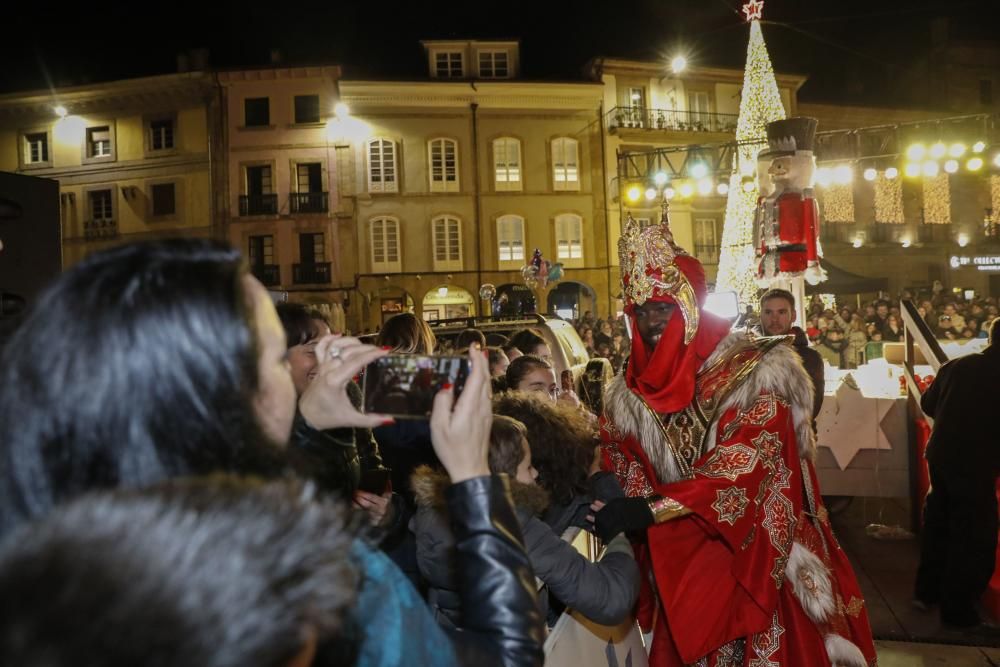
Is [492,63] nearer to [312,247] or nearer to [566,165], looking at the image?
[566,165]

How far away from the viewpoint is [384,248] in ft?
105

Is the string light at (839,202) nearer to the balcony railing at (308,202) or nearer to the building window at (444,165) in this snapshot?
the building window at (444,165)

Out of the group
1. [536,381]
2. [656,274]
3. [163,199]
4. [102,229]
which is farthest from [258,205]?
[656,274]

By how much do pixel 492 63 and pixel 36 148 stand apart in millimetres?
20363

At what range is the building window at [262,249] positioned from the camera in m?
32.2

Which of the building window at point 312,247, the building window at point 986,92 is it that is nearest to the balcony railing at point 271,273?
the building window at point 312,247

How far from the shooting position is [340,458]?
2410 millimetres

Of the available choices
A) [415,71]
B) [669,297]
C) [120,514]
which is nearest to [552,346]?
[669,297]

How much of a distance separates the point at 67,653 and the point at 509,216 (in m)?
32.1

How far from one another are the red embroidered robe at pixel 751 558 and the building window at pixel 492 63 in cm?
3139

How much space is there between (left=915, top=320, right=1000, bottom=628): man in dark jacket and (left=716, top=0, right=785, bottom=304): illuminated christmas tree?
28.3ft

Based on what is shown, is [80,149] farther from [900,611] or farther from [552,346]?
[900,611]

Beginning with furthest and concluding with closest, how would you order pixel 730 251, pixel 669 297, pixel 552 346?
pixel 730 251 < pixel 552 346 < pixel 669 297

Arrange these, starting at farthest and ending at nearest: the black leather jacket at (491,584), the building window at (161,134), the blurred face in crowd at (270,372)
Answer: the building window at (161,134)
the black leather jacket at (491,584)
the blurred face in crowd at (270,372)
